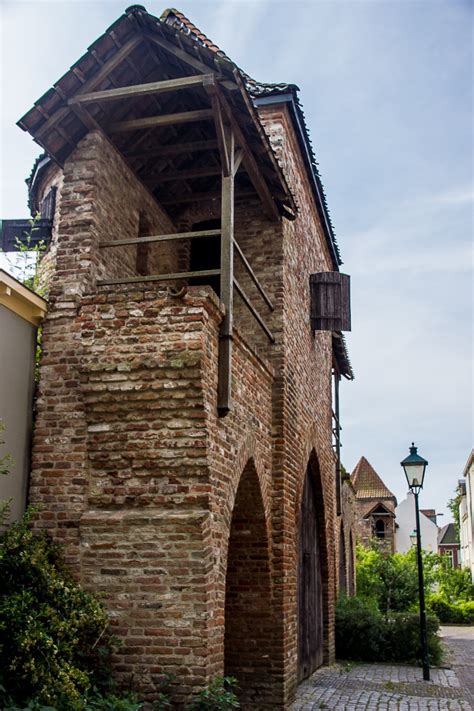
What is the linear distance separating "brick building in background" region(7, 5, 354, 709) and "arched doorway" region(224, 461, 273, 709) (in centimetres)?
3

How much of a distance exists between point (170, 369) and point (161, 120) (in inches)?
116

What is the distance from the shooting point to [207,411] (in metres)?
7.32

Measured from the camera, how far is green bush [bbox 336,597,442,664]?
15.8m

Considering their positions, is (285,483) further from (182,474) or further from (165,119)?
(165,119)

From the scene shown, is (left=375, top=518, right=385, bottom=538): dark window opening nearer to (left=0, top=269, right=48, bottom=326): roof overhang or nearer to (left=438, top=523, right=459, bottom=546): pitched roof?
(left=438, top=523, right=459, bottom=546): pitched roof

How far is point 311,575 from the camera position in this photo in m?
13.7

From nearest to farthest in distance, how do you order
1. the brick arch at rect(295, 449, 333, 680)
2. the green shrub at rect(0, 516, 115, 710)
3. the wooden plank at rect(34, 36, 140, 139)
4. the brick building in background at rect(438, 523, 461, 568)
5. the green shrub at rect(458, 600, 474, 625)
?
the green shrub at rect(0, 516, 115, 710) < the wooden plank at rect(34, 36, 140, 139) < the brick arch at rect(295, 449, 333, 680) < the green shrub at rect(458, 600, 474, 625) < the brick building in background at rect(438, 523, 461, 568)

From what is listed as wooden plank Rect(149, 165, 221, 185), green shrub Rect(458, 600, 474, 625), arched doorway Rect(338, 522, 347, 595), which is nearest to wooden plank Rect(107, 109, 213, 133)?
wooden plank Rect(149, 165, 221, 185)

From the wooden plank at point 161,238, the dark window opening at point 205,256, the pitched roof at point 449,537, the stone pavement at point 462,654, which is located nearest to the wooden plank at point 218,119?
the wooden plank at point 161,238

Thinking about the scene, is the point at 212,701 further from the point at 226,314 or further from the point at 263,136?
the point at 263,136

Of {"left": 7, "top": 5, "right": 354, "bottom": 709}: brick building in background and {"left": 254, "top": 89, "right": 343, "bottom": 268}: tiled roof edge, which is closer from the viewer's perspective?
{"left": 7, "top": 5, "right": 354, "bottom": 709}: brick building in background

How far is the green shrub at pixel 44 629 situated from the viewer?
5.95m

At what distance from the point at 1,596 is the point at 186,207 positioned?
6.73 metres

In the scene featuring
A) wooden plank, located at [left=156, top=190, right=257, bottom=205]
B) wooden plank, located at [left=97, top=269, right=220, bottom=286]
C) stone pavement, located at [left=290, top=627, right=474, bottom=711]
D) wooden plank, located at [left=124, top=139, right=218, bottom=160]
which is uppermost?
wooden plank, located at [left=156, top=190, right=257, bottom=205]
